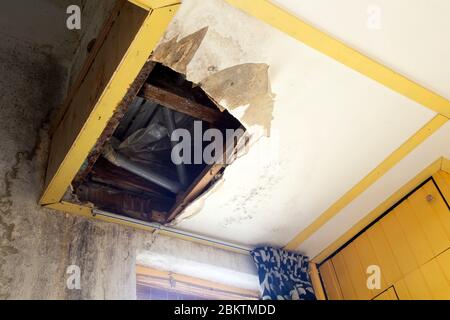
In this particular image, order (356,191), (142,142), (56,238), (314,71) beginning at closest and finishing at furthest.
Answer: (314,71) → (56,238) → (142,142) → (356,191)

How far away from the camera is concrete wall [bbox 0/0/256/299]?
1982mm

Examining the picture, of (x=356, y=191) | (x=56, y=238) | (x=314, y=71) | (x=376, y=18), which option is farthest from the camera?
(x=356, y=191)

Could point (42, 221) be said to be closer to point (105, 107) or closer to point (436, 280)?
point (105, 107)

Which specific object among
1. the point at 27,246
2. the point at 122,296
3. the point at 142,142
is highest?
the point at 142,142

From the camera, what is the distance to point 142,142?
2.47m

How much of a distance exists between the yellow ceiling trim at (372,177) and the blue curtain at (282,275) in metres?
0.11

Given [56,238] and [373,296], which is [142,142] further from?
[373,296]

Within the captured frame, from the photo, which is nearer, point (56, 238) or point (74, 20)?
point (56, 238)

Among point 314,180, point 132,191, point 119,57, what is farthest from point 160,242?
point 119,57

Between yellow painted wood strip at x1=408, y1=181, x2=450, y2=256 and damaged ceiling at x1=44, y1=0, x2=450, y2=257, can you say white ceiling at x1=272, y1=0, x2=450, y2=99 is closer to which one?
damaged ceiling at x1=44, y1=0, x2=450, y2=257

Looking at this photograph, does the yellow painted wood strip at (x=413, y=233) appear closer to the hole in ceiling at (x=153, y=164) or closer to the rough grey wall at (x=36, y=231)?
the hole in ceiling at (x=153, y=164)

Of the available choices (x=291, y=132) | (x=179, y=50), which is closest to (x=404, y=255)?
(x=291, y=132)

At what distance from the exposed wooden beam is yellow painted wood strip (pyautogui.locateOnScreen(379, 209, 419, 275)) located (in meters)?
1.42

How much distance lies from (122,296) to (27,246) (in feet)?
1.70
